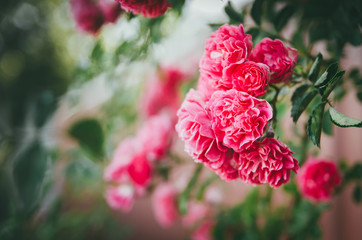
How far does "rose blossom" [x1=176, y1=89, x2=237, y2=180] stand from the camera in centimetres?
34

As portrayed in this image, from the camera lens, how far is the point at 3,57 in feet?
7.98

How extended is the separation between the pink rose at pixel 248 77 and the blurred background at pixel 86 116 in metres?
0.18

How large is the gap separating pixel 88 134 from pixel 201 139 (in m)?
0.34

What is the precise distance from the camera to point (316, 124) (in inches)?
13.6

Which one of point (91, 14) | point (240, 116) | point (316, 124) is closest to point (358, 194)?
point (316, 124)

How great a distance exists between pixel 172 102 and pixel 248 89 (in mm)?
769

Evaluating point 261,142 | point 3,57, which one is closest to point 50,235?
point 261,142

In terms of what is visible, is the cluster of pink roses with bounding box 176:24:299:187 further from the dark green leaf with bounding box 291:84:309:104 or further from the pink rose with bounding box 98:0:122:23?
the pink rose with bounding box 98:0:122:23

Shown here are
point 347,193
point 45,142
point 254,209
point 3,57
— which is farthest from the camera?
point 3,57

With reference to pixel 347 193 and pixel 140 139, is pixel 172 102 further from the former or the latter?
pixel 347 193

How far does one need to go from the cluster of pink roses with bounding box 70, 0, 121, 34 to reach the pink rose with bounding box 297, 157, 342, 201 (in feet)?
2.23

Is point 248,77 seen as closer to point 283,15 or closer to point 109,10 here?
point 283,15

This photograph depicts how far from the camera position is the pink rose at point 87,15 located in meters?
0.71

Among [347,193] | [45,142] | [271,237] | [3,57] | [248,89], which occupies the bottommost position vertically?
[347,193]
